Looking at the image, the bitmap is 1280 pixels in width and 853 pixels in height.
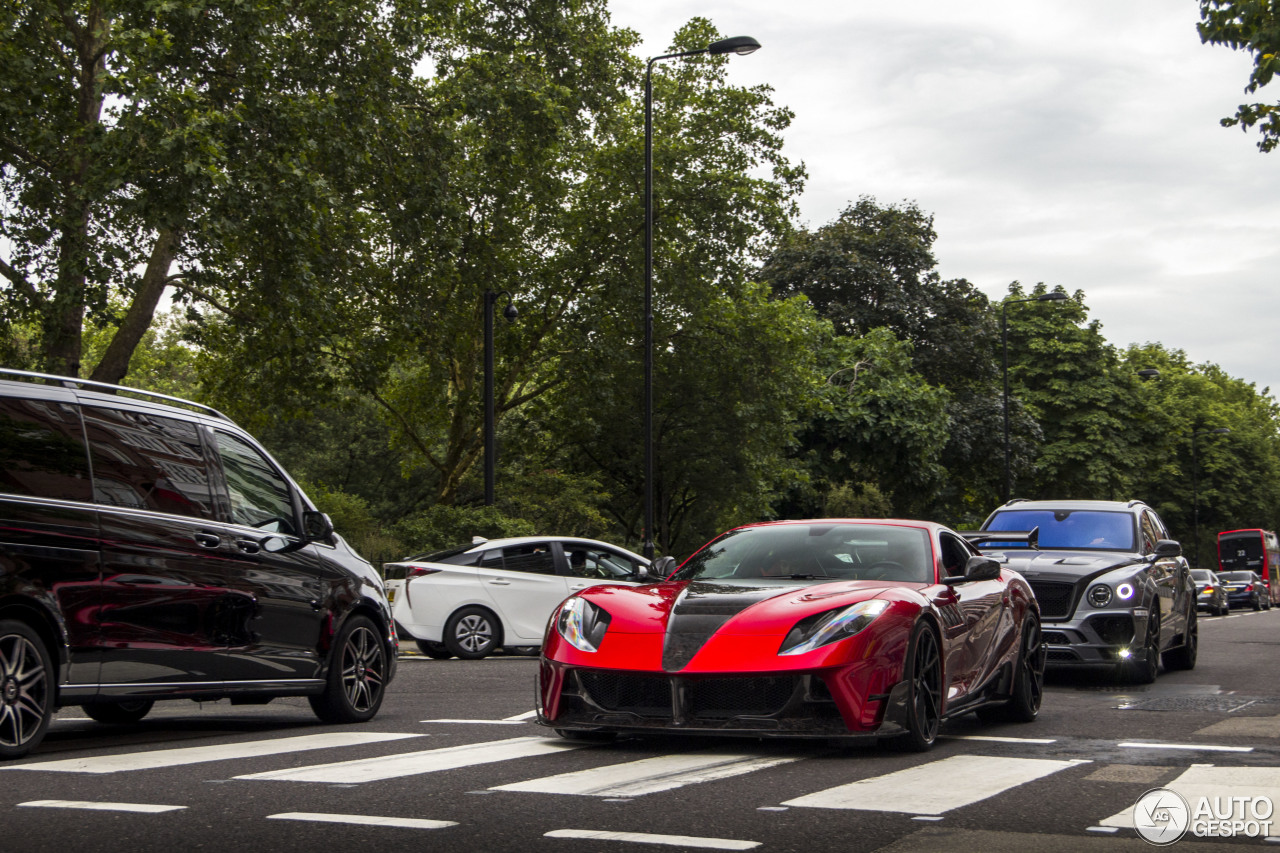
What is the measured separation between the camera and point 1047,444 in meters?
57.6

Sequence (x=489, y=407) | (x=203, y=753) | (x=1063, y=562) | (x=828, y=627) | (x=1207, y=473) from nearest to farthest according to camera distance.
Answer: (x=828, y=627)
(x=203, y=753)
(x=1063, y=562)
(x=489, y=407)
(x=1207, y=473)

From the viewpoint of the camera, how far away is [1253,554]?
66.6 meters

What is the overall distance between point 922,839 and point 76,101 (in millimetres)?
22652

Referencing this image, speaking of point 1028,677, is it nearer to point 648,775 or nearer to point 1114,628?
point 1114,628

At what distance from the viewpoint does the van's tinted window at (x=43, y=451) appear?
22.4 ft

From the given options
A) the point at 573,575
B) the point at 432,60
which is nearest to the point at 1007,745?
the point at 573,575

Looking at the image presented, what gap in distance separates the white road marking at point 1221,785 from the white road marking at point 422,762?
120 inches

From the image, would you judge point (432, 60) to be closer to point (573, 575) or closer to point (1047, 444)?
point (573, 575)

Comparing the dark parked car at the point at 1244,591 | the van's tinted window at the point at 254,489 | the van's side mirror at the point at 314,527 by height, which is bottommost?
the dark parked car at the point at 1244,591

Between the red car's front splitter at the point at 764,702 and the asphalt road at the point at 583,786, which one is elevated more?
the red car's front splitter at the point at 764,702

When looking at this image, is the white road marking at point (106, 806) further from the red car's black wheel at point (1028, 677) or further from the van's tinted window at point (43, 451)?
the red car's black wheel at point (1028, 677)

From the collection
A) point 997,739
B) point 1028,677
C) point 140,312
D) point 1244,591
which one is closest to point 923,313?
point 1244,591

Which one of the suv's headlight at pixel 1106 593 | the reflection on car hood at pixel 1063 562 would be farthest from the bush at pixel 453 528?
the suv's headlight at pixel 1106 593

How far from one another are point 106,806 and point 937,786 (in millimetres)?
3531
